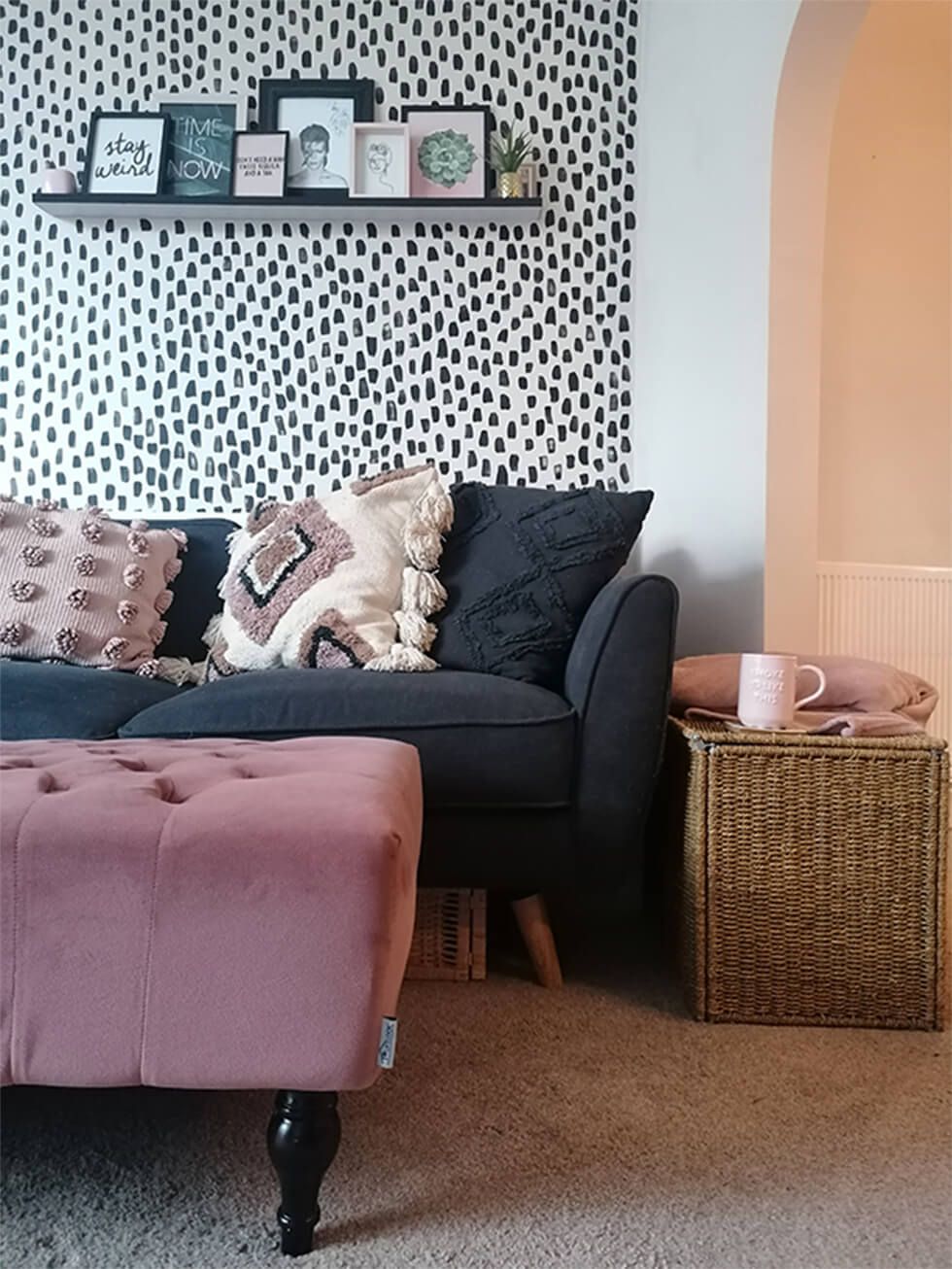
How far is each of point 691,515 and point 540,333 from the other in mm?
784

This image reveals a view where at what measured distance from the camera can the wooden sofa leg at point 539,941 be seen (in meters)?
1.71

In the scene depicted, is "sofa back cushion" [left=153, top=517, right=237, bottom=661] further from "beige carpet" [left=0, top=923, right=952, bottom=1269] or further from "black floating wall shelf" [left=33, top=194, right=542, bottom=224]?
"beige carpet" [left=0, top=923, right=952, bottom=1269]

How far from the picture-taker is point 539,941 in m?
1.72

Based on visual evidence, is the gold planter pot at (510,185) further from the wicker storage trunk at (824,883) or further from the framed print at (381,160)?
the wicker storage trunk at (824,883)

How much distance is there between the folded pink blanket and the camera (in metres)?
1.80

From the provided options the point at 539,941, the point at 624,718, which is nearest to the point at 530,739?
the point at 624,718

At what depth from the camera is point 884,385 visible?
3023 millimetres

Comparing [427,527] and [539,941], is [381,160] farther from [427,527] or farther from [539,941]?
[539,941]

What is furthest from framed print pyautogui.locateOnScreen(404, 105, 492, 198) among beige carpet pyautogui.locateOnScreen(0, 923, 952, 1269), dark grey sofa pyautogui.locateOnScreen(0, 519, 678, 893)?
beige carpet pyautogui.locateOnScreen(0, 923, 952, 1269)

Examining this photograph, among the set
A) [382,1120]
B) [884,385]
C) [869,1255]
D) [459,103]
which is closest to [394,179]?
[459,103]

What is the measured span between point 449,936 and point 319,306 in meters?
1.92

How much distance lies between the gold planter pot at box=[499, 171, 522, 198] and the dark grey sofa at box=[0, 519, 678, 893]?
157 cm

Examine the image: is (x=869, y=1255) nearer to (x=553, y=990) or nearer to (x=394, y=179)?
(x=553, y=990)

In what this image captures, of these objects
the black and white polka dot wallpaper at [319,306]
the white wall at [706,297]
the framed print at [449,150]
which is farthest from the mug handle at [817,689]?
the framed print at [449,150]
